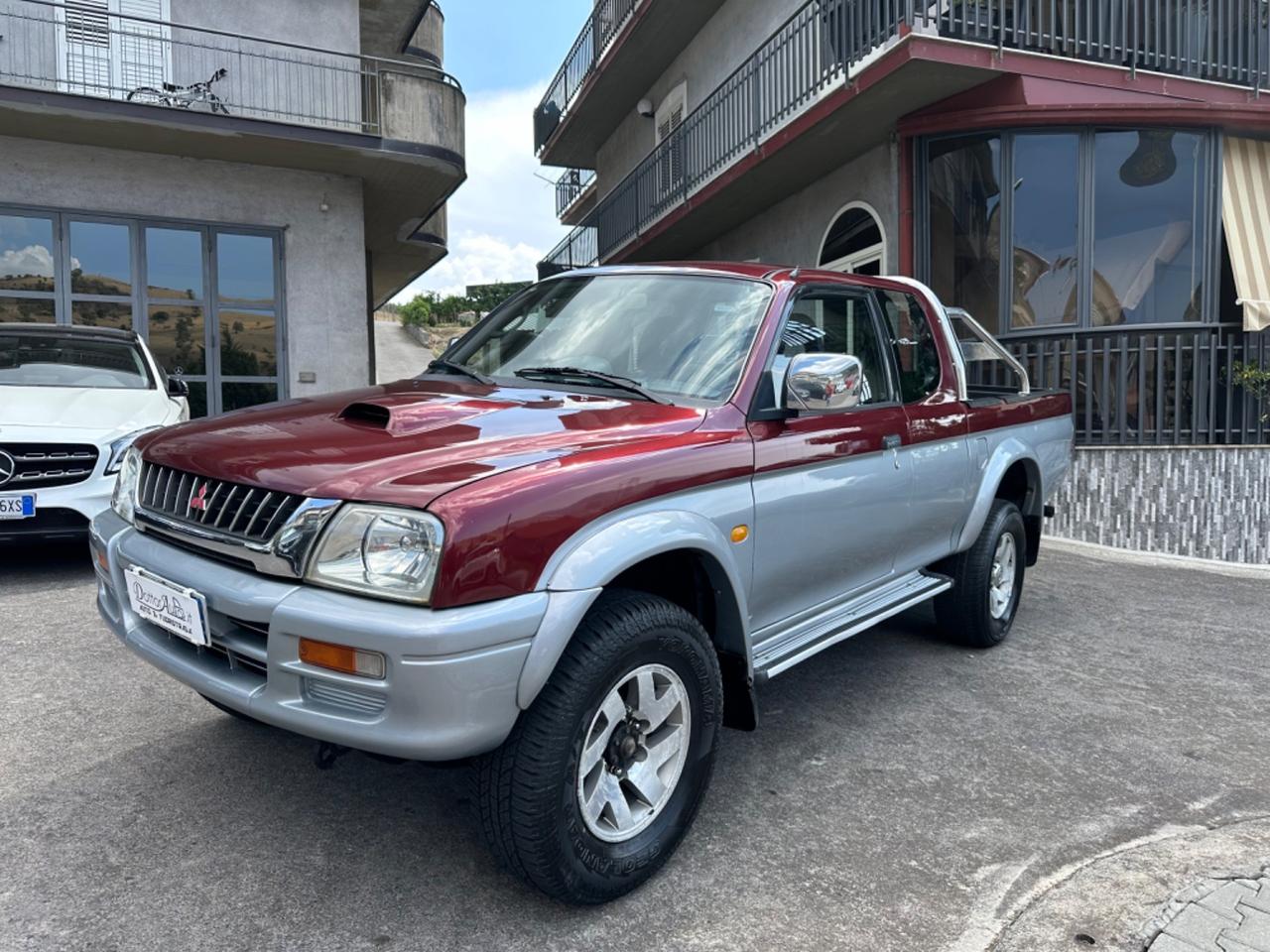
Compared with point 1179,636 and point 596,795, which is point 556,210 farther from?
point 596,795

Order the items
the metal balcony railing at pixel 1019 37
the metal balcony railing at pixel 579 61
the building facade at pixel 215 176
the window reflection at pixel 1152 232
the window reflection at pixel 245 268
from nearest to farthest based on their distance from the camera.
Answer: the metal balcony railing at pixel 1019 37
the window reflection at pixel 1152 232
the building facade at pixel 215 176
the window reflection at pixel 245 268
the metal balcony railing at pixel 579 61

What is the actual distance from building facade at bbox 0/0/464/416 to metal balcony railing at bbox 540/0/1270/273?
4225 mm

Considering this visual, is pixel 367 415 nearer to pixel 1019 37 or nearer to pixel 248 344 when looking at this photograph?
pixel 1019 37

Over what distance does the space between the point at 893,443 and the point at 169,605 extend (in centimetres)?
268

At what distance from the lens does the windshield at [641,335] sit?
3188mm

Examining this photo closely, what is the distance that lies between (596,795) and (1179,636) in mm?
4209

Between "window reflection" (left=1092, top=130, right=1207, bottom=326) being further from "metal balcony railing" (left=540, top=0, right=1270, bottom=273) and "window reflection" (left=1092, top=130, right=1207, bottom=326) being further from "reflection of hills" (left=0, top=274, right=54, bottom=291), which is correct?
"reflection of hills" (left=0, top=274, right=54, bottom=291)

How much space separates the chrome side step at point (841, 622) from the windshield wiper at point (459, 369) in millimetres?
1419

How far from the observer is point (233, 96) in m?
11.7

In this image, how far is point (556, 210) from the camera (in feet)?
79.8

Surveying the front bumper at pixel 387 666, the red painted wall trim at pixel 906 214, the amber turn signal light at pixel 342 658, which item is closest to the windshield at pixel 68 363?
the front bumper at pixel 387 666

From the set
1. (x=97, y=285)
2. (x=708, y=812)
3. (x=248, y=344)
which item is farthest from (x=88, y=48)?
(x=708, y=812)

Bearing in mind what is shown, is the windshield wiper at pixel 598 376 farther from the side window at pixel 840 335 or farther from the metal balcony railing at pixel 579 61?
the metal balcony railing at pixel 579 61

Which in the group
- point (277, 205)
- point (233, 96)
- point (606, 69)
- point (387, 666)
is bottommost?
point (387, 666)
